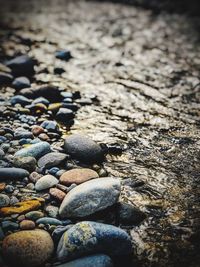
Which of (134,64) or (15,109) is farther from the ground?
(134,64)

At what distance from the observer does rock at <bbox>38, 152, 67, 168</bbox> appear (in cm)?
197

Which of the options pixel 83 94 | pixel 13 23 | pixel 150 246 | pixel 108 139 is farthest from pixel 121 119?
pixel 13 23

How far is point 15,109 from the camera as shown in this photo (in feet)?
8.50

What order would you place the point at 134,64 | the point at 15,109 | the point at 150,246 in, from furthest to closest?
1. the point at 134,64
2. the point at 15,109
3. the point at 150,246

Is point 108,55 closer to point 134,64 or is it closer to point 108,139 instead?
point 134,64

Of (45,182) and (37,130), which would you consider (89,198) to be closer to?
(45,182)

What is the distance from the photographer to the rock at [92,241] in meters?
1.42

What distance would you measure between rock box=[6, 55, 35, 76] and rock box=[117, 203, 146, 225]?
2012 mm

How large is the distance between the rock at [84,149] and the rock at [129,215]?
46cm

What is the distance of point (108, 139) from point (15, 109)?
829mm

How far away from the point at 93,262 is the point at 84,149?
2.76 feet

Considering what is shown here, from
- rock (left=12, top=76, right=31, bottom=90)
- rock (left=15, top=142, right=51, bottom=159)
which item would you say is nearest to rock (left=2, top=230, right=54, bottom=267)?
rock (left=15, top=142, right=51, bottom=159)

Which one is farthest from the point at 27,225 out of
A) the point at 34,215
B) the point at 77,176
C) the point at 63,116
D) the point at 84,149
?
the point at 63,116

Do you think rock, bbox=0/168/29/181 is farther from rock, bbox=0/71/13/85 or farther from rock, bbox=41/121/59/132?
rock, bbox=0/71/13/85
